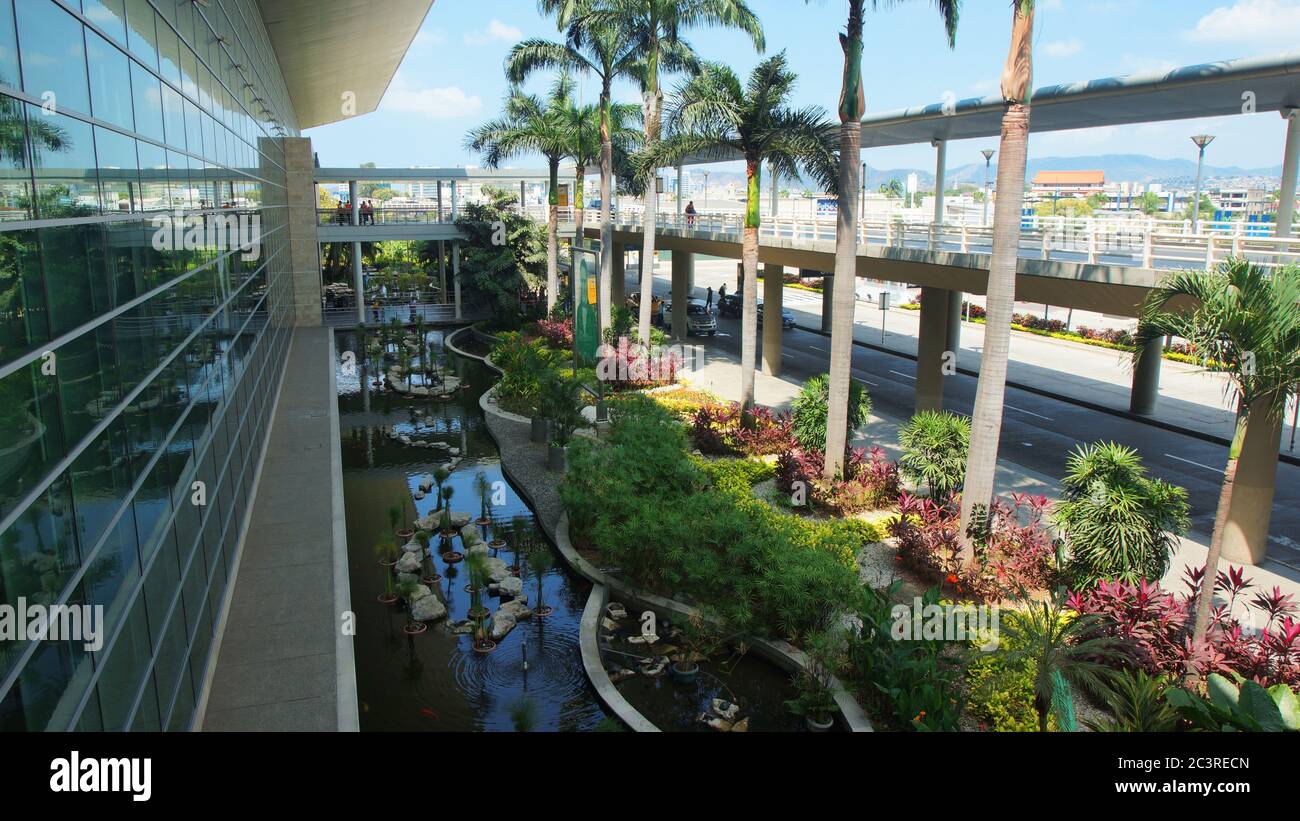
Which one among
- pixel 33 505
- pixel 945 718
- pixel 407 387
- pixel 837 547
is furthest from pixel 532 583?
pixel 407 387

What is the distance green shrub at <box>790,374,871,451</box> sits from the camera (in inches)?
697

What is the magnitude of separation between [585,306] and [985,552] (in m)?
13.1

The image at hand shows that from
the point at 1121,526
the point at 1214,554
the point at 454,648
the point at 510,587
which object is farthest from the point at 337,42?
the point at 1214,554

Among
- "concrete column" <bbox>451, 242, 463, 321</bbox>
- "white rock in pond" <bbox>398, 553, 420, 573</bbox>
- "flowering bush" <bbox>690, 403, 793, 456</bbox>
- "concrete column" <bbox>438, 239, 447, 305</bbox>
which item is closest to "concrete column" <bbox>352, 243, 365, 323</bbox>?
"concrete column" <bbox>438, 239, 447, 305</bbox>

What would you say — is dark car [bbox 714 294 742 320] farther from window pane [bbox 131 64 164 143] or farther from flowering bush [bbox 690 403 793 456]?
window pane [bbox 131 64 164 143]

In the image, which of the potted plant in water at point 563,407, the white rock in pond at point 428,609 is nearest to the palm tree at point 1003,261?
the white rock in pond at point 428,609

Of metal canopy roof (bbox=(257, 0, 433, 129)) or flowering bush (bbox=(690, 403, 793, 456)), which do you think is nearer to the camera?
flowering bush (bbox=(690, 403, 793, 456))

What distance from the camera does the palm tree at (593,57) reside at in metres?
28.1

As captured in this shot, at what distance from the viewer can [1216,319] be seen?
30.5 ft

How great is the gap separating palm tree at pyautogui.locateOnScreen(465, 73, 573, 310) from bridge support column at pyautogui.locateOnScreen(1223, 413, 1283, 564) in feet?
84.6

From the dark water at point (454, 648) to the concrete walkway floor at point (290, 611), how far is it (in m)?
0.69
